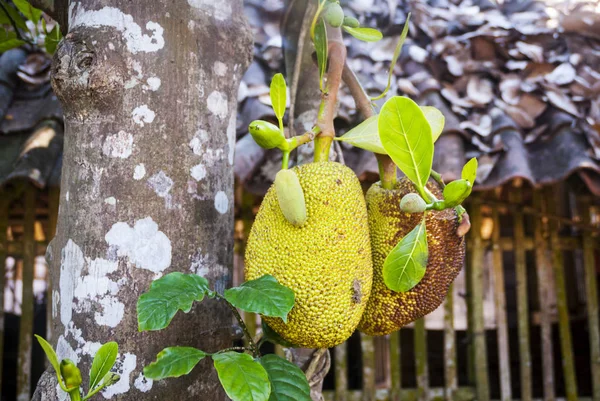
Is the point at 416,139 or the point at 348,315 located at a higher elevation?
the point at 416,139

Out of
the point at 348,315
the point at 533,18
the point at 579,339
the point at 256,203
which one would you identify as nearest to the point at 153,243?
the point at 348,315

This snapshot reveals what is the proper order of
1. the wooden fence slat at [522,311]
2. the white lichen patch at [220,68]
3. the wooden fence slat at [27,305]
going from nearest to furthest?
the white lichen patch at [220,68], the wooden fence slat at [27,305], the wooden fence slat at [522,311]

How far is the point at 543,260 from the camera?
8.63 ft

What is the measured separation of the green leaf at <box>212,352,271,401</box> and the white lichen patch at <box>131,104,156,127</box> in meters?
0.31

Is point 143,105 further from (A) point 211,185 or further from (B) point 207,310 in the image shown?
(B) point 207,310

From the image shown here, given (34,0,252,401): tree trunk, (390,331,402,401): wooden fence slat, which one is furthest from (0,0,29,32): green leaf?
(390,331,402,401): wooden fence slat

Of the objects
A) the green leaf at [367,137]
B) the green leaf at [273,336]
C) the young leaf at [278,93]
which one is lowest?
the green leaf at [273,336]

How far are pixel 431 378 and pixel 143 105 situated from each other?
3.80 m

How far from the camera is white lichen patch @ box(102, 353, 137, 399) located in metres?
0.66

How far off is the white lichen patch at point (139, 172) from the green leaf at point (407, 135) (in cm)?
30

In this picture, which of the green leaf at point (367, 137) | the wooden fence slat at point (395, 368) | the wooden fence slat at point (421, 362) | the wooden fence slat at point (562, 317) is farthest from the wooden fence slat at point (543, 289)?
the green leaf at point (367, 137)

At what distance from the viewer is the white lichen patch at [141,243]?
27.1 inches

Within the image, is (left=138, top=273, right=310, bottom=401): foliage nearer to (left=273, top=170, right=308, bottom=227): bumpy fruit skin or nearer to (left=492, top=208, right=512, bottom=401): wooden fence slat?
(left=273, top=170, right=308, bottom=227): bumpy fruit skin

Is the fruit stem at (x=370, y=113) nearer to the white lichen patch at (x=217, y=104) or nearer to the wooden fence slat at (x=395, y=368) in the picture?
the white lichen patch at (x=217, y=104)
